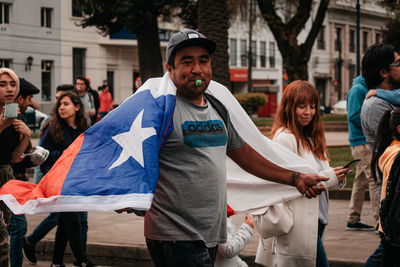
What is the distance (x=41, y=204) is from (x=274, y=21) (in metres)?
18.0

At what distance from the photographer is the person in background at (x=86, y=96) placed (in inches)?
490

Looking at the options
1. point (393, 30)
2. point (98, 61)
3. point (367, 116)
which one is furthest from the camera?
point (98, 61)

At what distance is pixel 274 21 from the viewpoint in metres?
21.1

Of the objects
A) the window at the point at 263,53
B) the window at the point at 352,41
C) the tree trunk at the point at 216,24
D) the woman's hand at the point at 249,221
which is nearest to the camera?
the woman's hand at the point at 249,221

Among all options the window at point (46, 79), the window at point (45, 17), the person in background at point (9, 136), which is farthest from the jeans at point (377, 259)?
the window at point (46, 79)

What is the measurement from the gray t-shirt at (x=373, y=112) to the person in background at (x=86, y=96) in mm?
6213

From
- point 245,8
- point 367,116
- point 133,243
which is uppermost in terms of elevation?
point 245,8

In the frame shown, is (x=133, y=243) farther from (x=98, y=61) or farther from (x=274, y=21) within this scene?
(x=98, y=61)

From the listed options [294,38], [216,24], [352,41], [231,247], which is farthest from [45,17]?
[231,247]

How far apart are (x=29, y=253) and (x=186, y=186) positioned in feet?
14.3

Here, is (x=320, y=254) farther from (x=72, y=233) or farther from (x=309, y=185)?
(x=72, y=233)

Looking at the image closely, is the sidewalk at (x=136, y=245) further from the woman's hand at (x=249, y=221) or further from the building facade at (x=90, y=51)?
the building facade at (x=90, y=51)

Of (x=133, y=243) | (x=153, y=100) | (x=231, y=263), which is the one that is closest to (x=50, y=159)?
(x=133, y=243)

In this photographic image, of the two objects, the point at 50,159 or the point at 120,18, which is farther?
the point at 120,18
